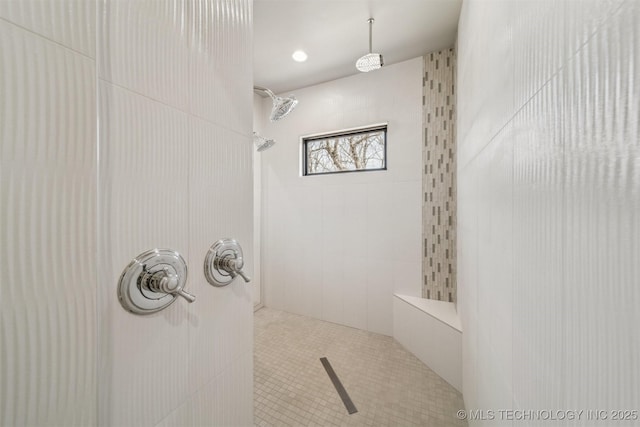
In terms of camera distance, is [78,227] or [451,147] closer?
[78,227]

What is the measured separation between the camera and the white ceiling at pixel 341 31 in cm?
152

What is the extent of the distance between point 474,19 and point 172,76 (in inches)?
54.6

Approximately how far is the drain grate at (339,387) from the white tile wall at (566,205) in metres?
0.93

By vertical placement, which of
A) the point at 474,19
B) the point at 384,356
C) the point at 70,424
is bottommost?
the point at 384,356

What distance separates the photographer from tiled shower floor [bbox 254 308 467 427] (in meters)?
1.34

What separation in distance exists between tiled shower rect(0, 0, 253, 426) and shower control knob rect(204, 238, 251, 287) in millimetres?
23

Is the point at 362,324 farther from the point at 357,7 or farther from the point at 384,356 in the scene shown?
the point at 357,7

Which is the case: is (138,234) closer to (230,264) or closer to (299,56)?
(230,264)

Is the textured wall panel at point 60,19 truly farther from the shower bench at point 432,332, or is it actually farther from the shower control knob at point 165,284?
the shower bench at point 432,332

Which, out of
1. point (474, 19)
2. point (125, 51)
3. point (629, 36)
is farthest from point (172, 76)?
point (474, 19)

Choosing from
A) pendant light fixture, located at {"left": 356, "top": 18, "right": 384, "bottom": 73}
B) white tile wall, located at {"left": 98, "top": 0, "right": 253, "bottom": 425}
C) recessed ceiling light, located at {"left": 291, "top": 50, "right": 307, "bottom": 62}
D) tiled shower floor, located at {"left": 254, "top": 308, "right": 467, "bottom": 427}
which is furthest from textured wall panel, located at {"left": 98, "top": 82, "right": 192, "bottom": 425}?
recessed ceiling light, located at {"left": 291, "top": 50, "right": 307, "bottom": 62}

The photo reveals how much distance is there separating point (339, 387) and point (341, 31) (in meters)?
2.58

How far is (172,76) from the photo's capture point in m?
0.53

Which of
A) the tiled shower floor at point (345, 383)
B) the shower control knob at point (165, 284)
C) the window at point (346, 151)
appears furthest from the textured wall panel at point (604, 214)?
the window at point (346, 151)
